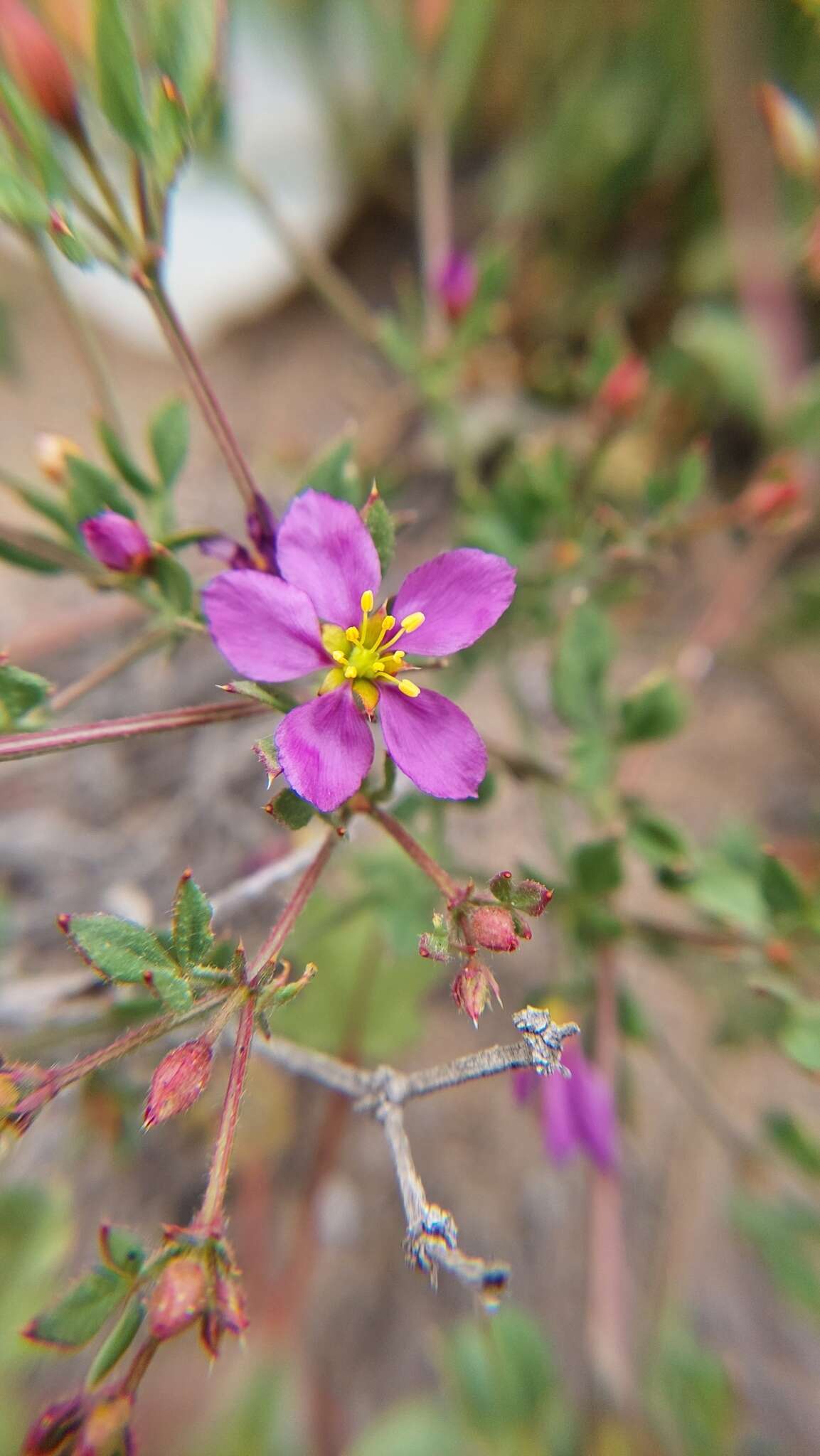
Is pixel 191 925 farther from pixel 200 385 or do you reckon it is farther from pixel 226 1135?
pixel 200 385

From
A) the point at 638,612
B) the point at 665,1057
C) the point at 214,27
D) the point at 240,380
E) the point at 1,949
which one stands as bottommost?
the point at 665,1057

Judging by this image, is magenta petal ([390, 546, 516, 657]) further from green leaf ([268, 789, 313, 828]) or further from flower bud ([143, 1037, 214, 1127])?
flower bud ([143, 1037, 214, 1127])

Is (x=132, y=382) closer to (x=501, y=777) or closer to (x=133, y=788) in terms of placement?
(x=133, y=788)

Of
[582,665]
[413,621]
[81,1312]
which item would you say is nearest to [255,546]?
[413,621]

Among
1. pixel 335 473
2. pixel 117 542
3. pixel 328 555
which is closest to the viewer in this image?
pixel 328 555

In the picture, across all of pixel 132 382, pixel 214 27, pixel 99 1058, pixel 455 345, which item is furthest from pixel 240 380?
pixel 99 1058

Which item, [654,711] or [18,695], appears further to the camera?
[654,711]

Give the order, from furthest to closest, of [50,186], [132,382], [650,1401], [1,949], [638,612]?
[132,382], [638,612], [650,1401], [1,949], [50,186]
